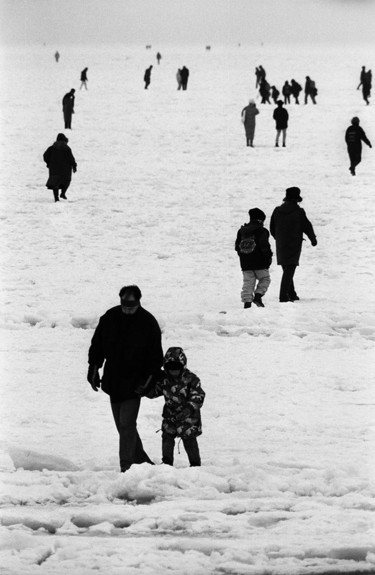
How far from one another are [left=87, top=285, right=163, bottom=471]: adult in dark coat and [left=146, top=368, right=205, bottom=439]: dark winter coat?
108 millimetres

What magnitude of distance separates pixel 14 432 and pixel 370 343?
15.6 ft

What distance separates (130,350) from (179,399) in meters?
0.46

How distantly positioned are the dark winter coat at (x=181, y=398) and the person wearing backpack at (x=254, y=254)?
5915 mm

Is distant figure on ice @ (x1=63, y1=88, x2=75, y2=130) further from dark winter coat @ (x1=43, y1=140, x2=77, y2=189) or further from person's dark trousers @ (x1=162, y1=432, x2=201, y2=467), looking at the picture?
person's dark trousers @ (x1=162, y1=432, x2=201, y2=467)

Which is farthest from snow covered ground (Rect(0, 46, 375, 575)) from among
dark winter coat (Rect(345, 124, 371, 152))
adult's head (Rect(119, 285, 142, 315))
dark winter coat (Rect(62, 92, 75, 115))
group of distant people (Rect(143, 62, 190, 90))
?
group of distant people (Rect(143, 62, 190, 90))

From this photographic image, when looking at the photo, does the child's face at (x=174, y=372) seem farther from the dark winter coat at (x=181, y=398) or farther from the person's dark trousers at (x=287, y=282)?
the person's dark trousers at (x=287, y=282)

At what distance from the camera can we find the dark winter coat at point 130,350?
26.0 ft

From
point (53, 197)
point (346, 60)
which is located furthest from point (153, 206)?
point (346, 60)

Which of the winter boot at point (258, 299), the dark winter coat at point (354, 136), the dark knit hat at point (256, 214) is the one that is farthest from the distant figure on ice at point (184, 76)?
the dark knit hat at point (256, 214)

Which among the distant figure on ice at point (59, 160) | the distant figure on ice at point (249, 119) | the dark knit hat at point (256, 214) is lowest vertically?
the dark knit hat at point (256, 214)

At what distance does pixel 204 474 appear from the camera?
7664 millimetres

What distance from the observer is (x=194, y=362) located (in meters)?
11.7

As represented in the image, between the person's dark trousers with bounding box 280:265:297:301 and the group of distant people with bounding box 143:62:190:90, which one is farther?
the group of distant people with bounding box 143:62:190:90

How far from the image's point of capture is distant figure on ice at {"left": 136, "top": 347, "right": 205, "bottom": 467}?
791 cm
